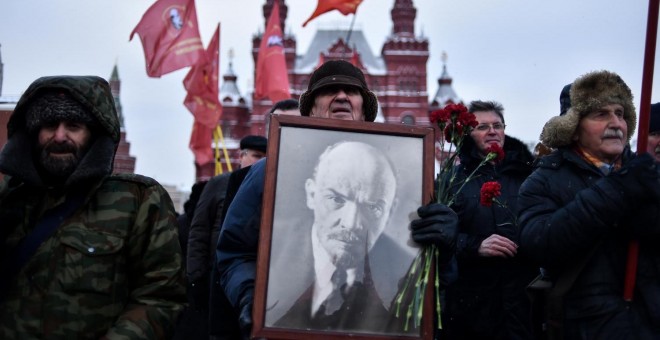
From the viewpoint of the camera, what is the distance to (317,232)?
94.8 inches

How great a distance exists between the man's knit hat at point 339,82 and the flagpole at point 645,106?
1.01 metres

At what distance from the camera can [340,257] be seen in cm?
238

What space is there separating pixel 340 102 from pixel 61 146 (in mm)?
1062

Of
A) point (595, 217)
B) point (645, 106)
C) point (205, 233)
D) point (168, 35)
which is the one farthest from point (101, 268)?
point (168, 35)

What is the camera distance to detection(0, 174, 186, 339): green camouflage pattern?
234 centimetres

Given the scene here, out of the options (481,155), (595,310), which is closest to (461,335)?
(481,155)

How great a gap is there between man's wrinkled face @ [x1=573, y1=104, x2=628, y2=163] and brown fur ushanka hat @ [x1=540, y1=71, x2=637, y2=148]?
0.03 m

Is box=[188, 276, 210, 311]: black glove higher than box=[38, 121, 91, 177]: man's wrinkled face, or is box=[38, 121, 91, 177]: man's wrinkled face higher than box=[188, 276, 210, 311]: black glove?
box=[38, 121, 91, 177]: man's wrinkled face

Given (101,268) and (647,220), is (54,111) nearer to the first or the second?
(101,268)

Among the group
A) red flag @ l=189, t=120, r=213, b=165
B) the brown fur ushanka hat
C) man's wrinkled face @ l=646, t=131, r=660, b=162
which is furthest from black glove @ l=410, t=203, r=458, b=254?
red flag @ l=189, t=120, r=213, b=165

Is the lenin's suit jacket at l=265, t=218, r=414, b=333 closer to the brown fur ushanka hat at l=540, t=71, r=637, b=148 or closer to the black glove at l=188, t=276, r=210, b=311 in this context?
the brown fur ushanka hat at l=540, t=71, r=637, b=148

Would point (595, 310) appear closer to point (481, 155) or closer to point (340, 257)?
point (340, 257)

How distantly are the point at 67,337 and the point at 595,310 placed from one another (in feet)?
6.03

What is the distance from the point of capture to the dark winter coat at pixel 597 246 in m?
2.59
